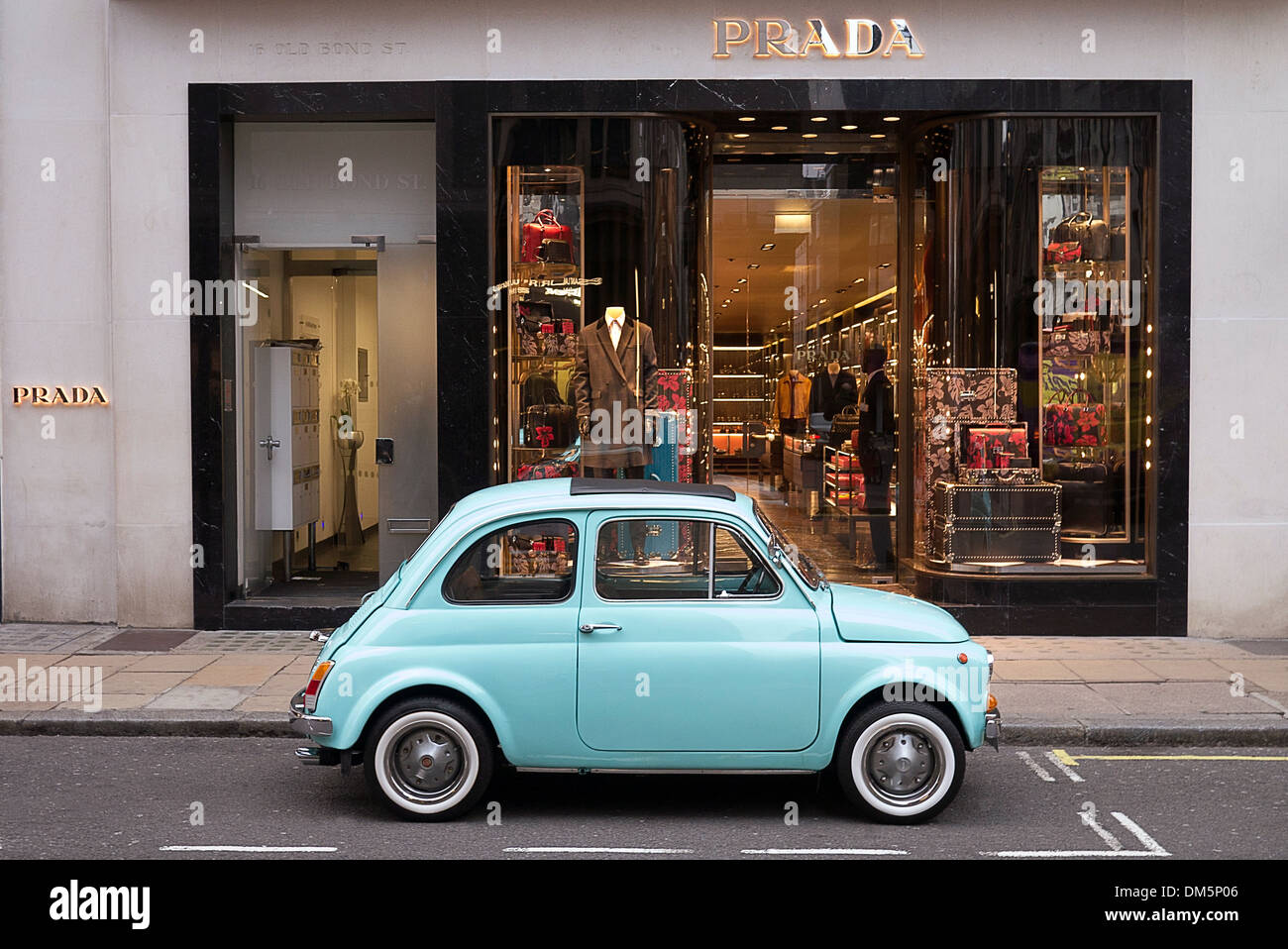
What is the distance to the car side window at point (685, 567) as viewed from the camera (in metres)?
6.12

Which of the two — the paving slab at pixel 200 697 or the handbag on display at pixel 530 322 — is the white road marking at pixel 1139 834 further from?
the handbag on display at pixel 530 322

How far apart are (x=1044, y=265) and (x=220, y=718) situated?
23.6ft

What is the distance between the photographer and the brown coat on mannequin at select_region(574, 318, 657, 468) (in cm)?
1100

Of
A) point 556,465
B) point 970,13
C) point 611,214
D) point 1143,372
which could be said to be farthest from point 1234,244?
point 556,465

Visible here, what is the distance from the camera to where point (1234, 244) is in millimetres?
10516

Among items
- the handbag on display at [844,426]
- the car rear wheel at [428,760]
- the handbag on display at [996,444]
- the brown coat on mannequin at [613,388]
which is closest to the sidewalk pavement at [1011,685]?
the handbag on display at [996,444]

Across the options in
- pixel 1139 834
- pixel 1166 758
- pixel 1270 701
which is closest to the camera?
pixel 1139 834

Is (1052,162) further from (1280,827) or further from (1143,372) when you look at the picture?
(1280,827)

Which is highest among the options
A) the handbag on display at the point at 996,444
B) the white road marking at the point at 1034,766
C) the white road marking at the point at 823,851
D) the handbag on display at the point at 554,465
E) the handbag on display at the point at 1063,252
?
the handbag on display at the point at 1063,252

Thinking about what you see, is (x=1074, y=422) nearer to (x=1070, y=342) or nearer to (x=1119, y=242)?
(x=1070, y=342)

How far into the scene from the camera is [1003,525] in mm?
10820

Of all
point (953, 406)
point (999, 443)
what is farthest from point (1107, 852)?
point (953, 406)

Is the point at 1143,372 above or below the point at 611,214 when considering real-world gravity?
below

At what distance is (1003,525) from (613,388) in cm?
336
